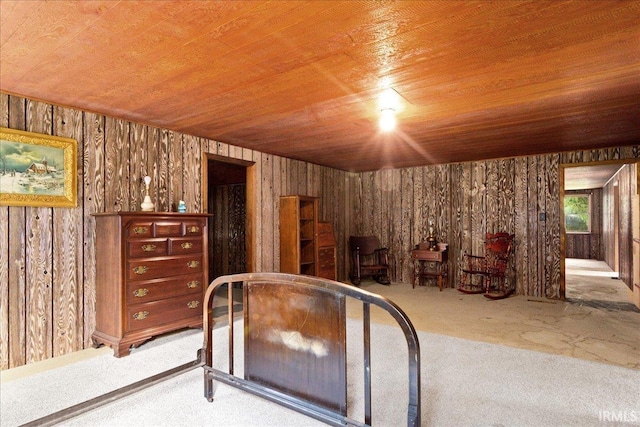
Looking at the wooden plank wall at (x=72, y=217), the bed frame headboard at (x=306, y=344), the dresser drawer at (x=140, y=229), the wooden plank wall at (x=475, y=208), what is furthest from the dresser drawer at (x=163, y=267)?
the wooden plank wall at (x=475, y=208)

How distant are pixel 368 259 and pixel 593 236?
8564 mm

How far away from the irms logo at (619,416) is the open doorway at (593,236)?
11.0ft

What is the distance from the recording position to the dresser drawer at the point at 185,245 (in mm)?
3357

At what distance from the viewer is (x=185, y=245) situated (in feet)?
11.3

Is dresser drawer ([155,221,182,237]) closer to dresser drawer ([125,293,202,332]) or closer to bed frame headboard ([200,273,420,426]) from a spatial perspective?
dresser drawer ([125,293,202,332])

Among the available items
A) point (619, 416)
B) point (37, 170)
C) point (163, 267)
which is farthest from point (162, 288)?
point (619, 416)

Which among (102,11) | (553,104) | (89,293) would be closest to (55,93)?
(102,11)

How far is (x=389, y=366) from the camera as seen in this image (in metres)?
2.69

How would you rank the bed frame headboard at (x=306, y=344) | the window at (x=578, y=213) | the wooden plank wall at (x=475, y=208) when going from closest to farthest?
the bed frame headboard at (x=306, y=344)
the wooden plank wall at (x=475, y=208)
the window at (x=578, y=213)

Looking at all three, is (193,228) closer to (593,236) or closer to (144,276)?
(144,276)

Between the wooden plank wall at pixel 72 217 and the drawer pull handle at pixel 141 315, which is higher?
the wooden plank wall at pixel 72 217

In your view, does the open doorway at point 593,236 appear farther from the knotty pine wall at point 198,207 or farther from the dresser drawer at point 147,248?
the dresser drawer at point 147,248

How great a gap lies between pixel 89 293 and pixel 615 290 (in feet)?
25.4

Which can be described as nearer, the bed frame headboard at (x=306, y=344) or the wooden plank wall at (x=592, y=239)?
the bed frame headboard at (x=306, y=344)
